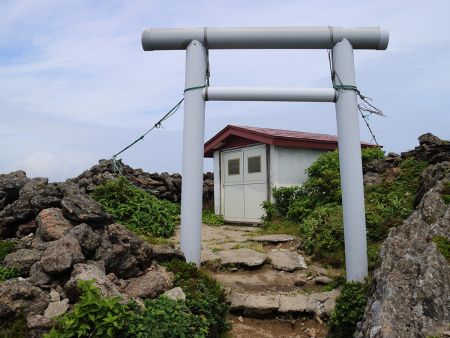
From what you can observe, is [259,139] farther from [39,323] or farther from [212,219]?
[39,323]

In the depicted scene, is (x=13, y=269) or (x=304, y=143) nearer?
(x=13, y=269)

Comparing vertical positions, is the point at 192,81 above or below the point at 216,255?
above

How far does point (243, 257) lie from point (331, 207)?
334 centimetres

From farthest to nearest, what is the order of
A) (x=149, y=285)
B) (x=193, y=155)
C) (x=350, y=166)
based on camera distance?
(x=193, y=155) → (x=350, y=166) → (x=149, y=285)

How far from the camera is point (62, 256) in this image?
532cm

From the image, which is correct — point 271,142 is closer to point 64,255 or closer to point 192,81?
point 192,81

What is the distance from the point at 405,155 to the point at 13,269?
12103mm

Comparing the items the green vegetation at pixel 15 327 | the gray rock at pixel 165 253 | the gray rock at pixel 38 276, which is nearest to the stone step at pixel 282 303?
the gray rock at pixel 165 253

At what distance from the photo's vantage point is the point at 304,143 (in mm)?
14438

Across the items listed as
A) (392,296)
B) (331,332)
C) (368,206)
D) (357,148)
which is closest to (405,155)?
(368,206)

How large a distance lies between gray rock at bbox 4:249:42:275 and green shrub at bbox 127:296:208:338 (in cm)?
190

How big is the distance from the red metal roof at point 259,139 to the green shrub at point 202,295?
7999mm

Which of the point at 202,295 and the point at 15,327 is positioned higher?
the point at 202,295

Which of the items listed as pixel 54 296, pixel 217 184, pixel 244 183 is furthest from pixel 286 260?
pixel 217 184
